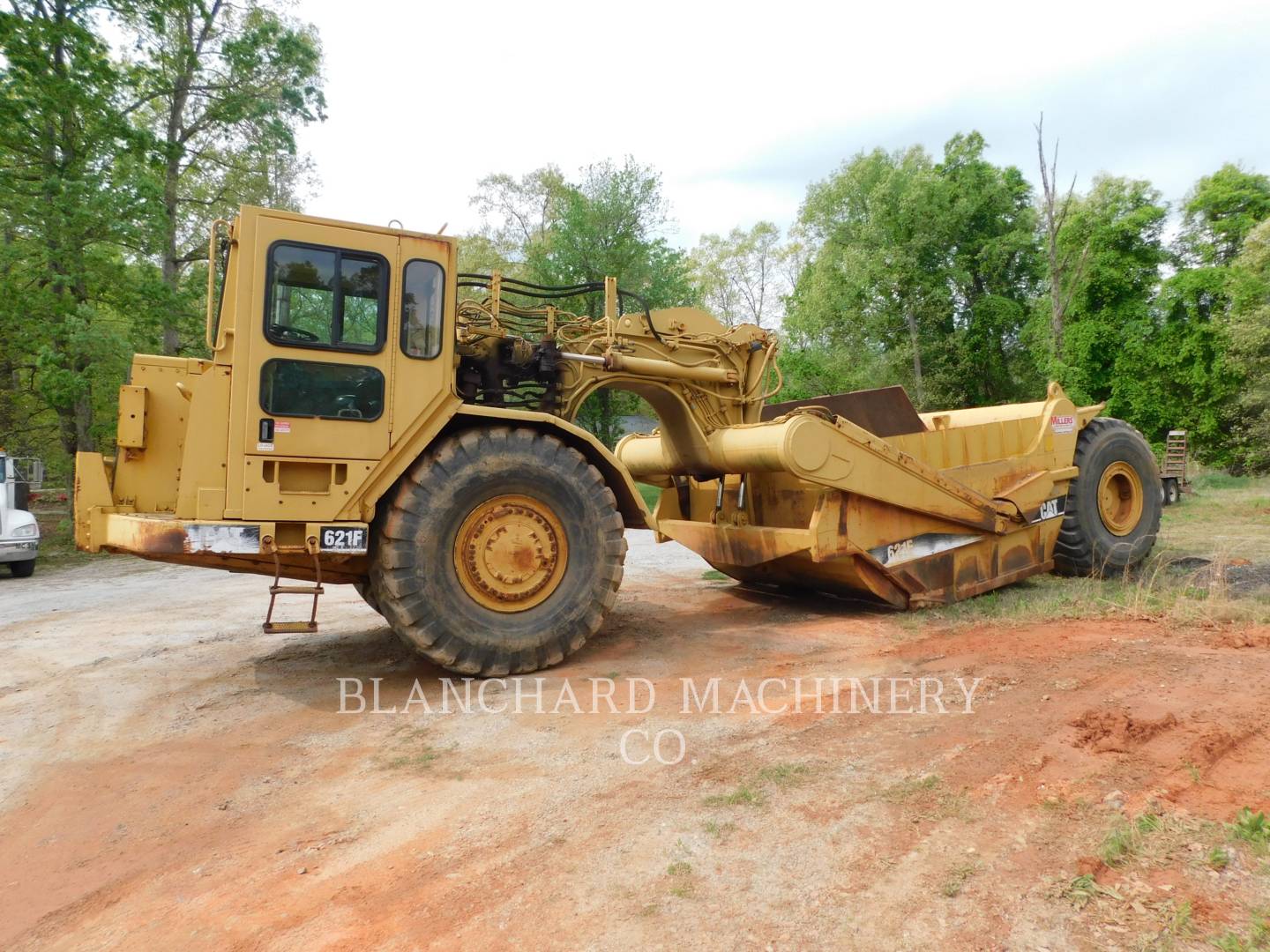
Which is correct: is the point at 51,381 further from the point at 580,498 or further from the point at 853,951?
the point at 853,951

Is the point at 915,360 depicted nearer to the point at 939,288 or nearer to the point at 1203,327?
the point at 939,288

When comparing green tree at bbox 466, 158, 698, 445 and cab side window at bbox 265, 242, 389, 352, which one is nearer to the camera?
cab side window at bbox 265, 242, 389, 352

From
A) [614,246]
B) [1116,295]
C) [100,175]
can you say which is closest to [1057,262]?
[1116,295]

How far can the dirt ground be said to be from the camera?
2.76 metres

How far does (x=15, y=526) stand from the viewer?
12859 millimetres

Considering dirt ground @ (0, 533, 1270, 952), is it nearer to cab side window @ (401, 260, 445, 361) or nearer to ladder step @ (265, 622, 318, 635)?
ladder step @ (265, 622, 318, 635)

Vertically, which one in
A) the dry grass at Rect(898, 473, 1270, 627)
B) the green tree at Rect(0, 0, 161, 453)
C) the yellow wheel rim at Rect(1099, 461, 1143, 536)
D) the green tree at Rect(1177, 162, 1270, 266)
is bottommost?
the dry grass at Rect(898, 473, 1270, 627)

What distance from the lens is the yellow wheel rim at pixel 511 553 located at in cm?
571

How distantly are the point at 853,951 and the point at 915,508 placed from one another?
531 centimetres

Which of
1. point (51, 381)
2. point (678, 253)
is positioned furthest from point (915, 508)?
point (678, 253)

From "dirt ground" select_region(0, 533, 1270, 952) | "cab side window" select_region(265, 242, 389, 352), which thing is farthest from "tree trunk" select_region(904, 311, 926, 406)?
"cab side window" select_region(265, 242, 389, 352)

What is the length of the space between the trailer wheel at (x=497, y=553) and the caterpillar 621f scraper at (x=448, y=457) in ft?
0.04

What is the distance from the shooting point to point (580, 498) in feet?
19.7

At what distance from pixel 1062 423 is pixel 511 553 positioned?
5.96m
